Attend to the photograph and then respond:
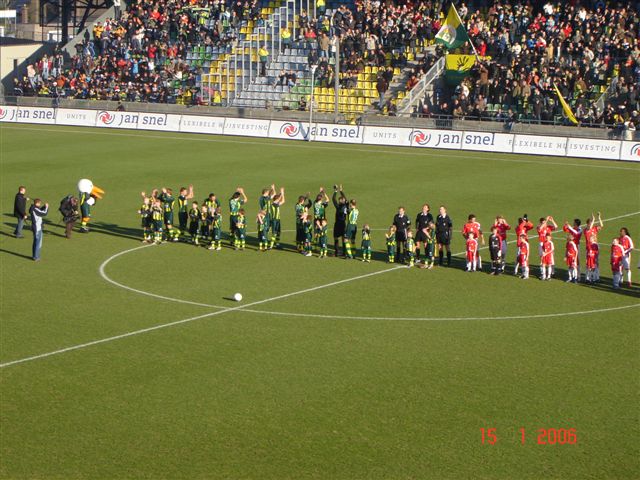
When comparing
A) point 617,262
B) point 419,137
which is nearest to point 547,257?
point 617,262

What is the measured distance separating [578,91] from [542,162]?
856 cm

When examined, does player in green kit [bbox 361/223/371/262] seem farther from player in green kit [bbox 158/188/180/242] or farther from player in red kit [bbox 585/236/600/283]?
player in green kit [bbox 158/188/180/242]

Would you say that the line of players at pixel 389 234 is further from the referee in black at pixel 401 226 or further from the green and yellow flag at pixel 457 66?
the green and yellow flag at pixel 457 66

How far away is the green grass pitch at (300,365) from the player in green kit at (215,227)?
0.39 m

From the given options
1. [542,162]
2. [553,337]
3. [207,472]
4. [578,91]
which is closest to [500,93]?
[578,91]

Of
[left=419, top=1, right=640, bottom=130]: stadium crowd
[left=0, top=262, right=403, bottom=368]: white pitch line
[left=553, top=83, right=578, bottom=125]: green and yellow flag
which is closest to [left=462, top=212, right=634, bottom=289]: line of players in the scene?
[left=0, top=262, right=403, bottom=368]: white pitch line

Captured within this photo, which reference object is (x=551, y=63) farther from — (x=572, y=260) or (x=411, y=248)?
(x=572, y=260)

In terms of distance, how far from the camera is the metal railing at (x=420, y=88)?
6056cm

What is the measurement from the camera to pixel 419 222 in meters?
29.2

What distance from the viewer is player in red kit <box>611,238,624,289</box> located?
2656 centimetres

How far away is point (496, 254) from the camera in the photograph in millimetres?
27828

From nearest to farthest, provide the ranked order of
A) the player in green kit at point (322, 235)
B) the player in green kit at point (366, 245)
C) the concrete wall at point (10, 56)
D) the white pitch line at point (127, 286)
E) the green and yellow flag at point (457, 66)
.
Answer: the white pitch line at point (127, 286), the player in green kit at point (366, 245), the player in green kit at point (322, 235), the green and yellow flag at point (457, 66), the concrete wall at point (10, 56)

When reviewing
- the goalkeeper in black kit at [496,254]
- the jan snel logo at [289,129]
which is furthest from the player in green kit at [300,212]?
the jan snel logo at [289,129]

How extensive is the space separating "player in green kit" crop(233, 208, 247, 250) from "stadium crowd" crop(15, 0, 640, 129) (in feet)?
A: 85.3
